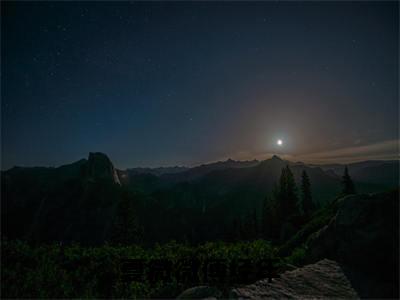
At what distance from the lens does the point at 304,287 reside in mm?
6273

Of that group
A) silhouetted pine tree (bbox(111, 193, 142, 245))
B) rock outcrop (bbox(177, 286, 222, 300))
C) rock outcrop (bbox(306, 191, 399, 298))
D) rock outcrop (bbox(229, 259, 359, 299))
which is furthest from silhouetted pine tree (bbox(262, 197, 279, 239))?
rock outcrop (bbox(177, 286, 222, 300))

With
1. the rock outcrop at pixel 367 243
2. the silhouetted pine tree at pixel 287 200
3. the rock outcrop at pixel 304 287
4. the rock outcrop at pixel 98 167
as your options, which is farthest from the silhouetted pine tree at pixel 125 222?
the rock outcrop at pixel 98 167

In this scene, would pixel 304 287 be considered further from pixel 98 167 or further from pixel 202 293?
pixel 98 167

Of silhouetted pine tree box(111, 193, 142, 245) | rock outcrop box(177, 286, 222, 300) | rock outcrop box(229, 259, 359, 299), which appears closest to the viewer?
rock outcrop box(177, 286, 222, 300)

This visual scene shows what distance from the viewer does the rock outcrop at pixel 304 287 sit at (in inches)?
225

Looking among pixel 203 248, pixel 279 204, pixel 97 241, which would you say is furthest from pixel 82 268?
pixel 97 241

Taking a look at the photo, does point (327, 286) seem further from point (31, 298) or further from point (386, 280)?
point (31, 298)

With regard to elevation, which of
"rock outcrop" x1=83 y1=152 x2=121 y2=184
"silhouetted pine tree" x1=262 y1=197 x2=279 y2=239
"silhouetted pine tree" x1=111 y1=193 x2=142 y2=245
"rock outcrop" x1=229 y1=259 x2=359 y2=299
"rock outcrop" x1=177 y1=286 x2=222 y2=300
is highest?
"rock outcrop" x1=83 y1=152 x2=121 y2=184

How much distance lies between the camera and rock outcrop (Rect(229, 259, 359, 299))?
573 cm

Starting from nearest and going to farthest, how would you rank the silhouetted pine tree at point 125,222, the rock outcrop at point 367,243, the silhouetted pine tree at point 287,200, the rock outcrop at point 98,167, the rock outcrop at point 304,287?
the rock outcrop at point 304,287 < the rock outcrop at point 367,243 < the silhouetted pine tree at point 125,222 < the silhouetted pine tree at point 287,200 < the rock outcrop at point 98,167

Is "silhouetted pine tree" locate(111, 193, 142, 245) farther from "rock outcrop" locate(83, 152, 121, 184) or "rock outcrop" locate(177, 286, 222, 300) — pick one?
"rock outcrop" locate(83, 152, 121, 184)

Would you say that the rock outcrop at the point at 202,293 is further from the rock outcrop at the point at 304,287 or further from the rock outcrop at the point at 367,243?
the rock outcrop at the point at 367,243

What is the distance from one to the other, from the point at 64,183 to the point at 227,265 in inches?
5447

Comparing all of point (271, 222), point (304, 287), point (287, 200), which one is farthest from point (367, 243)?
point (271, 222)
